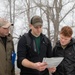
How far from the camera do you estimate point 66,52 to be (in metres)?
3.48

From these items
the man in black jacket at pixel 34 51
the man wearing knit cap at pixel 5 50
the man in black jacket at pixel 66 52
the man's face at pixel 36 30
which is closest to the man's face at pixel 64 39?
the man in black jacket at pixel 66 52

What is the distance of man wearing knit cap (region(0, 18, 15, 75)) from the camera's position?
3.30 meters

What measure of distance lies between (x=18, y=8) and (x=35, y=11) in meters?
1.40

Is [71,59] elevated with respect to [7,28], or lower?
lower

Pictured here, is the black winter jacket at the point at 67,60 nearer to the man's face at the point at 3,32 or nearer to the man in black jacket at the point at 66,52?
the man in black jacket at the point at 66,52

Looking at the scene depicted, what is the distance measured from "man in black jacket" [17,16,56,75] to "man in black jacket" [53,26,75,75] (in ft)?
0.60

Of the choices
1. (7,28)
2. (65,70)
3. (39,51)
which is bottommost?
(65,70)

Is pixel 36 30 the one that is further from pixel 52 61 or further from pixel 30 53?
pixel 52 61

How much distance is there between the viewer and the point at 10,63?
3.40 metres

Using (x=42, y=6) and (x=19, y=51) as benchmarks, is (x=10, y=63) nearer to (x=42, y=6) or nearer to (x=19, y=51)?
(x=19, y=51)

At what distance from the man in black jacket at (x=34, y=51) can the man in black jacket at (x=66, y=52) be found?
0.18 m

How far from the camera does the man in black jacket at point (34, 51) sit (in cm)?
317

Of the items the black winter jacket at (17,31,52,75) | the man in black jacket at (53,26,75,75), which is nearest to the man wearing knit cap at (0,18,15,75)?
the black winter jacket at (17,31,52,75)

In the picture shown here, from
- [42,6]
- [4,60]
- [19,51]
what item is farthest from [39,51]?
[42,6]
